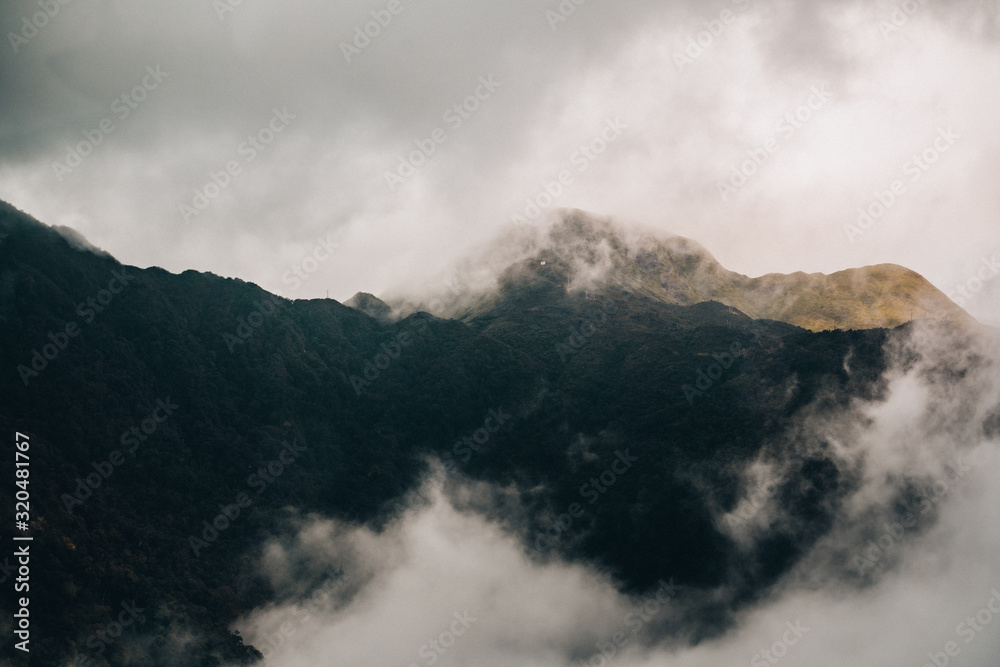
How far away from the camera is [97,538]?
195 meters

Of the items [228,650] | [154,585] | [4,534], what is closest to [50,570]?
[4,534]

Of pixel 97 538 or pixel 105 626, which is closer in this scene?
pixel 105 626

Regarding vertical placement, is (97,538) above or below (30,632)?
above

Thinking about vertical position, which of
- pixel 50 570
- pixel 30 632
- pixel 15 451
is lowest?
pixel 30 632

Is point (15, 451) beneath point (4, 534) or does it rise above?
above

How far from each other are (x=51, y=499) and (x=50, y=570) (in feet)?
82.1

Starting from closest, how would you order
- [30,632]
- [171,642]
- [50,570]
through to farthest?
[30,632] < [50,570] < [171,642]

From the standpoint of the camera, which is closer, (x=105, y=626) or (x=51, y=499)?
(x=105, y=626)

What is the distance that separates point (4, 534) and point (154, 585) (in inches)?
1764

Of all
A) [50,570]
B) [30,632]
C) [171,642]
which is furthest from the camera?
[171,642]

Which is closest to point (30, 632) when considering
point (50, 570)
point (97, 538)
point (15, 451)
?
point (50, 570)

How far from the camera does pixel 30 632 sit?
163750mm

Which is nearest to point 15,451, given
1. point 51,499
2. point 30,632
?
point 51,499

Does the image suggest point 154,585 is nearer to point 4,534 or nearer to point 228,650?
point 228,650
